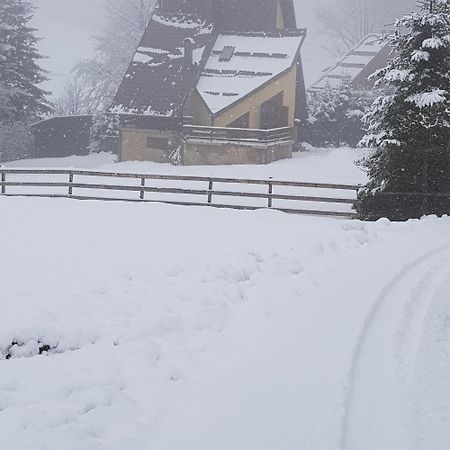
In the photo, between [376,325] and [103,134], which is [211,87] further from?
[376,325]

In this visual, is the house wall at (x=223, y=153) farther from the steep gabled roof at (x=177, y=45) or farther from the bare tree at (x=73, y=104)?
the bare tree at (x=73, y=104)

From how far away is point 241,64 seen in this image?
32.5 meters

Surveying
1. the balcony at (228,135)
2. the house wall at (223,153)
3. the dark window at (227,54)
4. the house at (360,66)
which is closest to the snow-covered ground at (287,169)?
the house wall at (223,153)

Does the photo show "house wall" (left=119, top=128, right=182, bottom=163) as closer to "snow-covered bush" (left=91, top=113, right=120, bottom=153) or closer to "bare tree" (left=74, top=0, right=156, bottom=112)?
"snow-covered bush" (left=91, top=113, right=120, bottom=153)

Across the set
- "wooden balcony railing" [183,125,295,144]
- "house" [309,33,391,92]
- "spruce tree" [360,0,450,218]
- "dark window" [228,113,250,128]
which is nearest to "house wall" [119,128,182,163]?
"wooden balcony railing" [183,125,295,144]

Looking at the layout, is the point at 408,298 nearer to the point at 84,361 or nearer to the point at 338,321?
the point at 338,321

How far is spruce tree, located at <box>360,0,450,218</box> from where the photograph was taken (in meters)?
15.5

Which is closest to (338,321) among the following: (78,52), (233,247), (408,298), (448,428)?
(408,298)

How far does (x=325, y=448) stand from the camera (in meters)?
4.99

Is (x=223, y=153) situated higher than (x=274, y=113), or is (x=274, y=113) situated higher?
(x=274, y=113)

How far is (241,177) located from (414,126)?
9528mm

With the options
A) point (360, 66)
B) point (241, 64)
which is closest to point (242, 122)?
point (241, 64)

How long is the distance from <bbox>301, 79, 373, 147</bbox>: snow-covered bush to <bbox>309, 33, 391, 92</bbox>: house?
7.28 metres

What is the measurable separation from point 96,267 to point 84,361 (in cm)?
367
